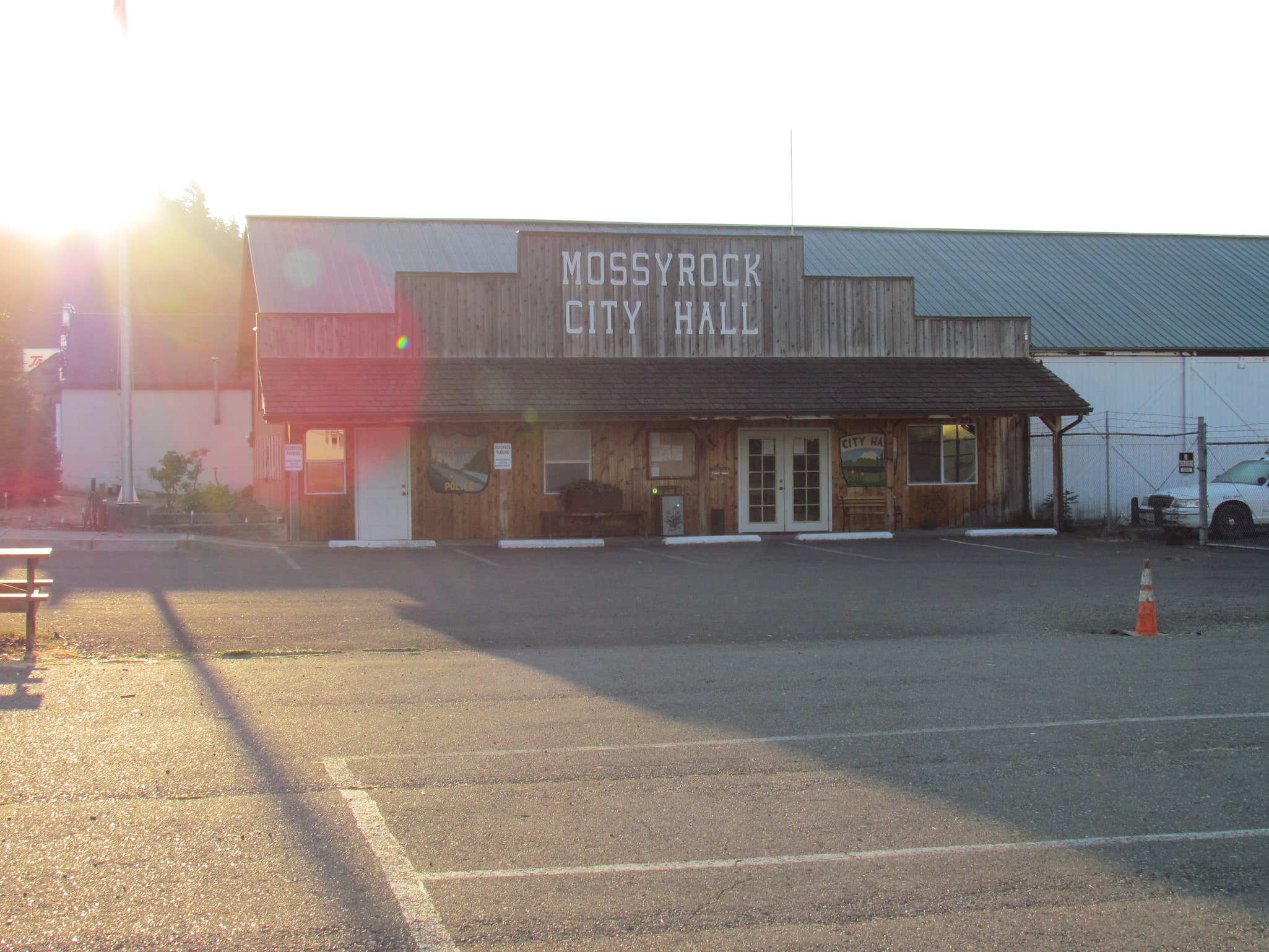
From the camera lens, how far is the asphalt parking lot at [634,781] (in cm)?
465

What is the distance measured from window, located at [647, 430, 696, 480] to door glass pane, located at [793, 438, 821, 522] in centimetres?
251

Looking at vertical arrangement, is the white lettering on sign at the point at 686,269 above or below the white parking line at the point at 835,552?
above

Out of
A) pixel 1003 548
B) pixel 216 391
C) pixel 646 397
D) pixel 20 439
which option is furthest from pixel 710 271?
pixel 216 391

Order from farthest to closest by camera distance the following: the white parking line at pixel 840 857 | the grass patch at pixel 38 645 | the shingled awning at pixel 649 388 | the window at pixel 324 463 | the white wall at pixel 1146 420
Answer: the white wall at pixel 1146 420 → the window at pixel 324 463 → the shingled awning at pixel 649 388 → the grass patch at pixel 38 645 → the white parking line at pixel 840 857

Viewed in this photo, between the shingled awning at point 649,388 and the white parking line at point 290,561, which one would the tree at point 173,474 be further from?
the white parking line at point 290,561

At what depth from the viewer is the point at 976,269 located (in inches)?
1324

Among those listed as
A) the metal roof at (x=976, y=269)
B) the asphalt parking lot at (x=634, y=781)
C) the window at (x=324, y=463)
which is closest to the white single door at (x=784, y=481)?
the metal roof at (x=976, y=269)

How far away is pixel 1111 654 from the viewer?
431 inches

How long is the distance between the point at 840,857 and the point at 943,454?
2250 centimetres

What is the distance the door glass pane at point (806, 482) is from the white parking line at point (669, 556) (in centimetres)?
495

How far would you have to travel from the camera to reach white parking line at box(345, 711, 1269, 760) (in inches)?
285

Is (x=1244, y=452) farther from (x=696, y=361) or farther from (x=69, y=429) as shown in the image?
(x=69, y=429)

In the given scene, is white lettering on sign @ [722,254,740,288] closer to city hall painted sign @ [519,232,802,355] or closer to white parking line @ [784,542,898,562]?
city hall painted sign @ [519,232,802,355]

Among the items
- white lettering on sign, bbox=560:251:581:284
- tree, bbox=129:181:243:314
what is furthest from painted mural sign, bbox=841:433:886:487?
tree, bbox=129:181:243:314
